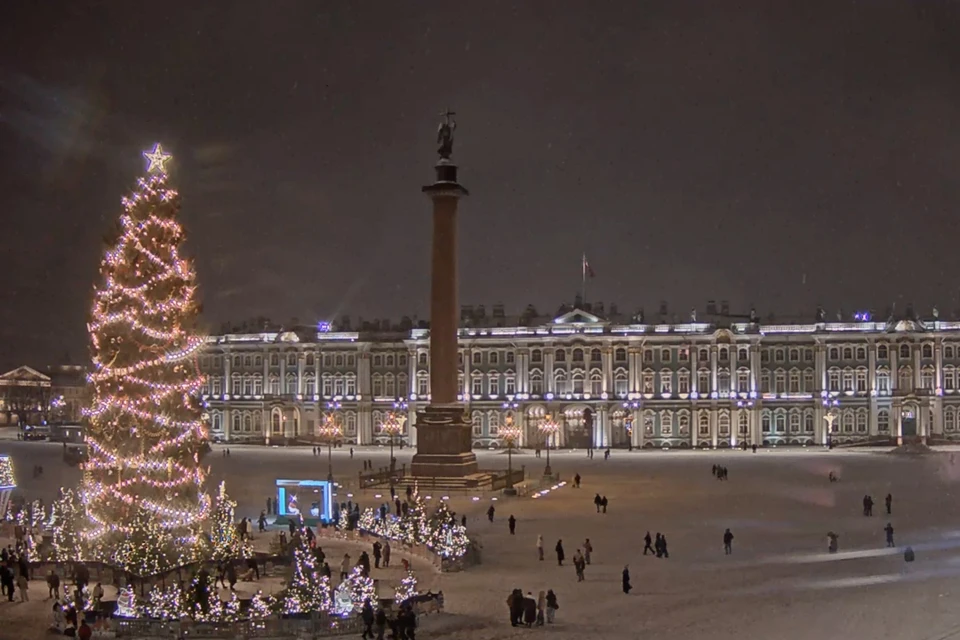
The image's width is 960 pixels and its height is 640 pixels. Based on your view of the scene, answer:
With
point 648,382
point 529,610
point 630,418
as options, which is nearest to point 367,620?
point 529,610

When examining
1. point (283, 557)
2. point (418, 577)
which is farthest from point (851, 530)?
point (283, 557)

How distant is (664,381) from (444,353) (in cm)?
4215

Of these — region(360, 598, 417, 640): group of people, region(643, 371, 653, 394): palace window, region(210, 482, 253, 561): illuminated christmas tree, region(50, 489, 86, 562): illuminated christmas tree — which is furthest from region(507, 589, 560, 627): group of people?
region(643, 371, 653, 394): palace window

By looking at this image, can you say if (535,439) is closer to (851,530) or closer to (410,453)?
(410,453)

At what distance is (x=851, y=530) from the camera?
33.6 metres

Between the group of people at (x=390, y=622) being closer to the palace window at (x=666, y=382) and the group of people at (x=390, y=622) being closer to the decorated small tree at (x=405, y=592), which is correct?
the decorated small tree at (x=405, y=592)

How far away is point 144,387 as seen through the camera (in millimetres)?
24609

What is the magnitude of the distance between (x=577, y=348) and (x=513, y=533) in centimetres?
5531

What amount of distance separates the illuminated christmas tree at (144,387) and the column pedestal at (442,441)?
74.5ft

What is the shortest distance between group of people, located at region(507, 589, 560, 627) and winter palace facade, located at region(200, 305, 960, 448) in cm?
6269

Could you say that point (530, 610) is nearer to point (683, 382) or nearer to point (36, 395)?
point (683, 382)

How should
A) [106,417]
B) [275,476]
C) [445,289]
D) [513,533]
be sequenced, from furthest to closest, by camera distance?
[275,476]
[445,289]
[513,533]
[106,417]

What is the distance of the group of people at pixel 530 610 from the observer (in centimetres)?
2016

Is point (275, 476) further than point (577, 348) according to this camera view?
No
